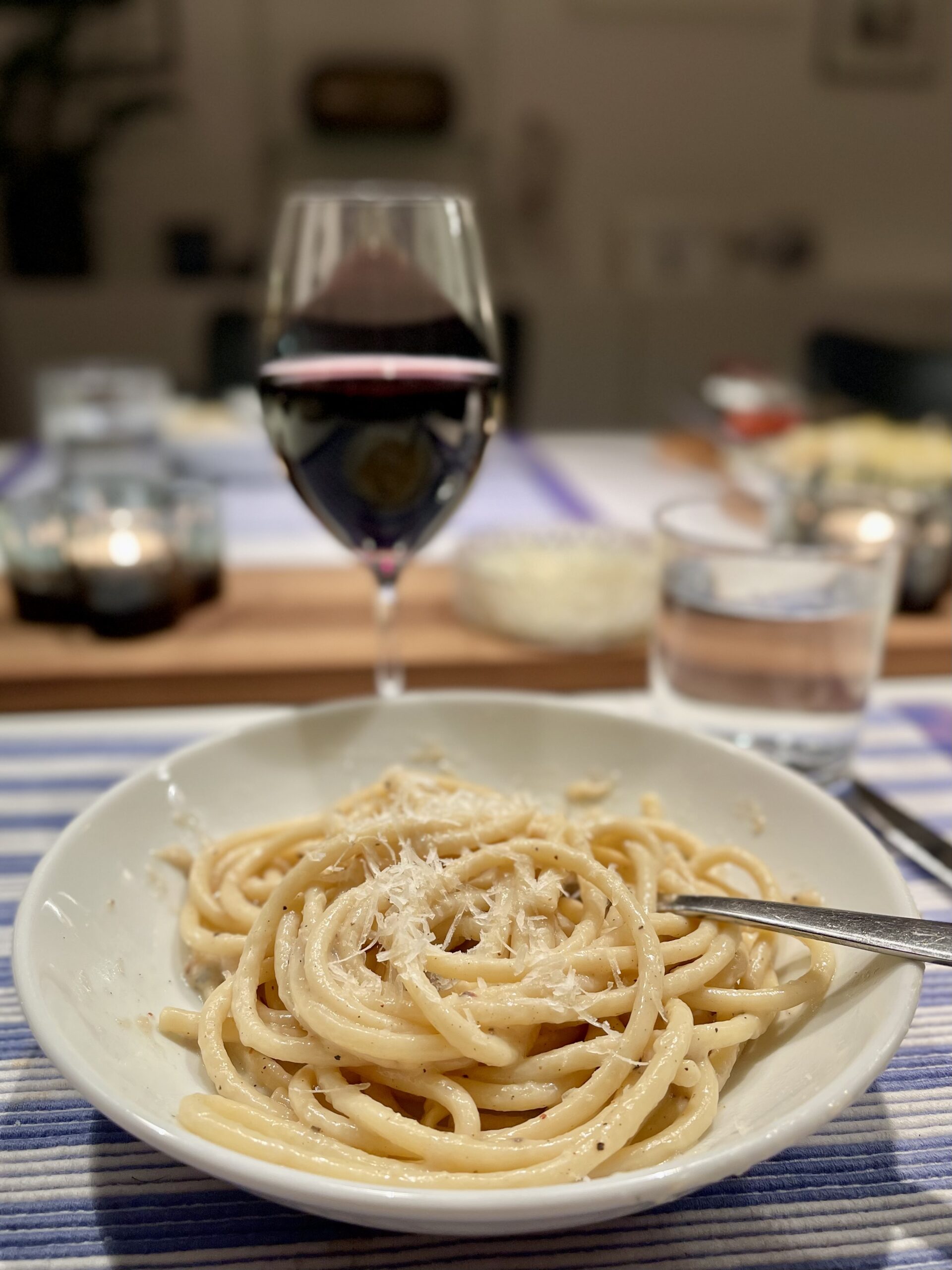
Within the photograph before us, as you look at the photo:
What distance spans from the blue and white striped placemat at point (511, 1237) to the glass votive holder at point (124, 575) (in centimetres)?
67

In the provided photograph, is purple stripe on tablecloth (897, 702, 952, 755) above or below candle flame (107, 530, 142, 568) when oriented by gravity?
below

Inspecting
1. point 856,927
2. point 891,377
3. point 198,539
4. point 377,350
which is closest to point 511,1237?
point 856,927

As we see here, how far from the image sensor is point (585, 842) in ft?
2.13

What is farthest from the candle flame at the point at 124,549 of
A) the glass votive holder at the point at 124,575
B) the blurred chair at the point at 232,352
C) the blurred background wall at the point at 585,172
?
the blurred background wall at the point at 585,172

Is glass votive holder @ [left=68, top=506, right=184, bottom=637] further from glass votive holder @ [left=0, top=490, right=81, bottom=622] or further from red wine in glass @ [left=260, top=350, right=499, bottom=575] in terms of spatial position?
red wine in glass @ [left=260, top=350, right=499, bottom=575]

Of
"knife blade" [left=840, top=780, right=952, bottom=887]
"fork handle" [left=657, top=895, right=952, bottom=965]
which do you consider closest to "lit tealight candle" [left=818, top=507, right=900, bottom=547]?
"knife blade" [left=840, top=780, right=952, bottom=887]

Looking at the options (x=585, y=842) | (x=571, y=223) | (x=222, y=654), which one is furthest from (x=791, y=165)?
(x=585, y=842)

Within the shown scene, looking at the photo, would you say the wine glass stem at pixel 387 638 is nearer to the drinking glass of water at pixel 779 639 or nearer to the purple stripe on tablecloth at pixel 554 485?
the drinking glass of water at pixel 779 639

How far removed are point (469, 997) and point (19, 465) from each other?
196 cm

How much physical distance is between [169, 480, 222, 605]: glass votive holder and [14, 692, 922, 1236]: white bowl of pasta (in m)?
0.61

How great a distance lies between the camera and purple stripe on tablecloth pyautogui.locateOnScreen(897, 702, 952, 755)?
1.01 meters

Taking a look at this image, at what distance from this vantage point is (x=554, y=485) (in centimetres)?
202

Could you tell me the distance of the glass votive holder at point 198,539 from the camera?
4.25 ft

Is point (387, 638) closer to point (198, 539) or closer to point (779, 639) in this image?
point (779, 639)
